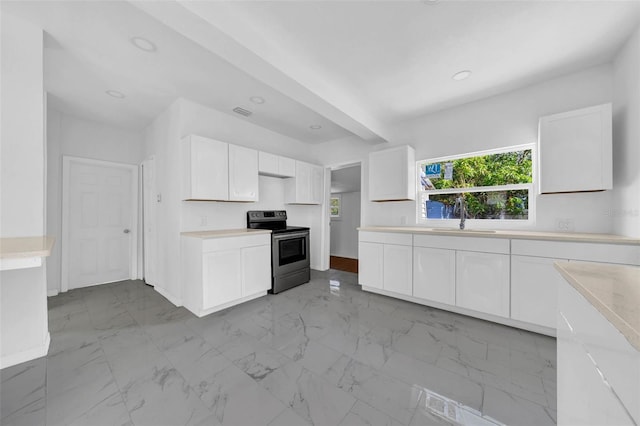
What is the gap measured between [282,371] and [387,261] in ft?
6.47

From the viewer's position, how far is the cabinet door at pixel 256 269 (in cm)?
312

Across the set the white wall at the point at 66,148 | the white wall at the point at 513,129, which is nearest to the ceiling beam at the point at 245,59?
the white wall at the point at 513,129

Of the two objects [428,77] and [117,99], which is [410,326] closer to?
[428,77]

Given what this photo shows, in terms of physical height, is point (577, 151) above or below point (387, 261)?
above

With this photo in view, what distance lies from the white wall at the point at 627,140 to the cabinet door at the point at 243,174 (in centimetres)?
396

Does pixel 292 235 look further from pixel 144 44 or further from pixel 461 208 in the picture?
pixel 144 44

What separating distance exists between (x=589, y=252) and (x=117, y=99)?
17.7 ft

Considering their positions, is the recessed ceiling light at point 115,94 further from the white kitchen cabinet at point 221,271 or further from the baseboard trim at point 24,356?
the baseboard trim at point 24,356

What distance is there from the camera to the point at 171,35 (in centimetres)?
195

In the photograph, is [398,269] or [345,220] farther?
[345,220]

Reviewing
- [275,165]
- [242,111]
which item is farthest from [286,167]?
[242,111]

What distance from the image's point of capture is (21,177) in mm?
1862

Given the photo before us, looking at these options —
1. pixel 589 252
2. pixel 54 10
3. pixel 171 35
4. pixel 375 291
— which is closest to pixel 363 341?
pixel 375 291

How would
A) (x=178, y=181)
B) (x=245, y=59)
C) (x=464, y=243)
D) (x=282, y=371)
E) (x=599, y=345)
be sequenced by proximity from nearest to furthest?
1. (x=599, y=345)
2. (x=282, y=371)
3. (x=245, y=59)
4. (x=464, y=243)
5. (x=178, y=181)
